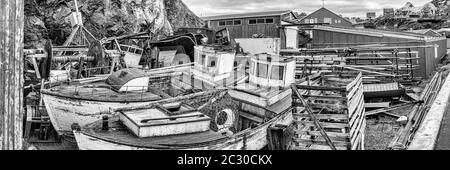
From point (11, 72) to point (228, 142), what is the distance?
7.06 meters

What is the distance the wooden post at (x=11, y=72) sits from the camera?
13.9 feet

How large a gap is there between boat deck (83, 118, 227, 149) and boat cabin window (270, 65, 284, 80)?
17.8 feet

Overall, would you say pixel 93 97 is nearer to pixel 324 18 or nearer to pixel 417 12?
pixel 324 18

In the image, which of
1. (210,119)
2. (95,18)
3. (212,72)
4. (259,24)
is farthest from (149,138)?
(95,18)

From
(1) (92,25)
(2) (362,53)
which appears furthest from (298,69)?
(1) (92,25)

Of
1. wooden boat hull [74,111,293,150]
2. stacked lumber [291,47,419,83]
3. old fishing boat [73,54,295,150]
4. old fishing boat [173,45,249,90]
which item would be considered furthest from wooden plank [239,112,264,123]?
stacked lumber [291,47,419,83]

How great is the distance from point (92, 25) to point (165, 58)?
12228 mm

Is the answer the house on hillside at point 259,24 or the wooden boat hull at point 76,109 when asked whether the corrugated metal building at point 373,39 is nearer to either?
the house on hillside at point 259,24

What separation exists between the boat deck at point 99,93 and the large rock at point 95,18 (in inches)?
646

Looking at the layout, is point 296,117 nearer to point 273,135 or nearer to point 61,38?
point 273,135

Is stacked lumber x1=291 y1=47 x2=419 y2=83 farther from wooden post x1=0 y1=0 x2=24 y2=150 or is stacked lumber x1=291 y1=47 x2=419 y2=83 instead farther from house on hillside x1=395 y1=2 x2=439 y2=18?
house on hillside x1=395 y1=2 x2=439 y2=18

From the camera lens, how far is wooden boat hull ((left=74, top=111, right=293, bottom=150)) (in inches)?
372
